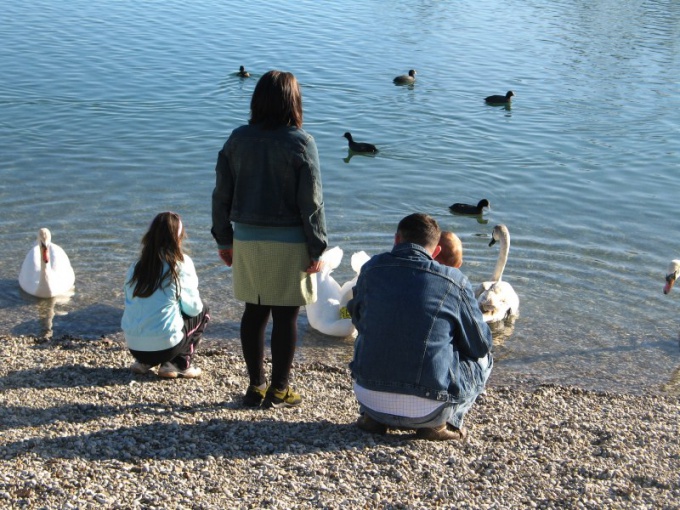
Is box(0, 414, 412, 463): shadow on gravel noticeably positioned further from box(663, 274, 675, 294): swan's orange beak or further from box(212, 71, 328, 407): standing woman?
box(663, 274, 675, 294): swan's orange beak

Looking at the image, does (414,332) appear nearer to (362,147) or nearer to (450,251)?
(450,251)

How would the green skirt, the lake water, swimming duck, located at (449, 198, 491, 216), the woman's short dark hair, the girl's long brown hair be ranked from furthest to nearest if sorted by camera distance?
1. swimming duck, located at (449, 198, 491, 216)
2. the lake water
3. the girl's long brown hair
4. the green skirt
5. the woman's short dark hair

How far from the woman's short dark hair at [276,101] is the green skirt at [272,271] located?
77 cm

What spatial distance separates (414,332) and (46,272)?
549cm

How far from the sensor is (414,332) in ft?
17.1

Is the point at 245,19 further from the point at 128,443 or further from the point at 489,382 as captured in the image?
the point at 128,443

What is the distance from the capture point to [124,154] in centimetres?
1521

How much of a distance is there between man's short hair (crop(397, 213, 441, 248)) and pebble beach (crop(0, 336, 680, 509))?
50.6 inches

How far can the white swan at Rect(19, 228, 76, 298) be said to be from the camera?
9.41 meters

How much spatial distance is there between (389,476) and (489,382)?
10.3ft

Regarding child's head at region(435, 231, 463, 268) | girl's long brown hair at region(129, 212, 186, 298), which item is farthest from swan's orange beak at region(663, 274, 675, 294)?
girl's long brown hair at region(129, 212, 186, 298)

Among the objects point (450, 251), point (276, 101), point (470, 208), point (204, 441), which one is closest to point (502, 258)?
point (470, 208)

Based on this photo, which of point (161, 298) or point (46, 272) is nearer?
point (161, 298)

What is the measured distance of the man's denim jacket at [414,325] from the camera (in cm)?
519
